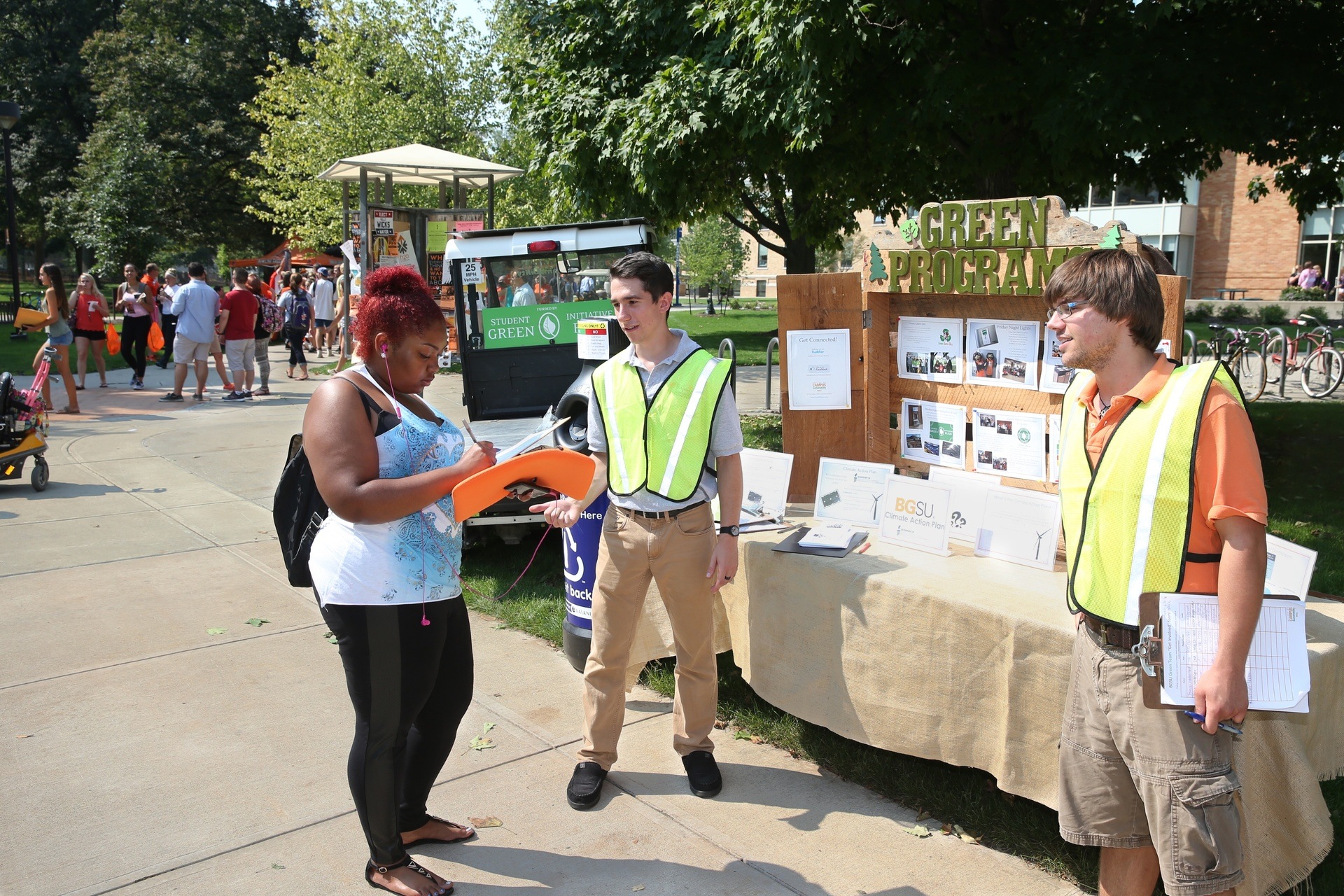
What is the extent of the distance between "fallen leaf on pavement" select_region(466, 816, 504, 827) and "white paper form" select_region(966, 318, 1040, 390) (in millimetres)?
2577

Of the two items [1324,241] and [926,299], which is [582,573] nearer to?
[926,299]

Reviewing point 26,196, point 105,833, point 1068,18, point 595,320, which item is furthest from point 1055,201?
point 26,196

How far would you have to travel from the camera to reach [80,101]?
43.0 metres

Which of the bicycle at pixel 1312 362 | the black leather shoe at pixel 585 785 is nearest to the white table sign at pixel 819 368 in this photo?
the black leather shoe at pixel 585 785

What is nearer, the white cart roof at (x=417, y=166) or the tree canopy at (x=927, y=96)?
the tree canopy at (x=927, y=96)

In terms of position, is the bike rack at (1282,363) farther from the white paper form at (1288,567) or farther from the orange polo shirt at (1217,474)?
the orange polo shirt at (1217,474)

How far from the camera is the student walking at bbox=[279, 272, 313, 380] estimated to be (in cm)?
1702

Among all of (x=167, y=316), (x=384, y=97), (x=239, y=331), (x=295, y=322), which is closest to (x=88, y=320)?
(x=239, y=331)

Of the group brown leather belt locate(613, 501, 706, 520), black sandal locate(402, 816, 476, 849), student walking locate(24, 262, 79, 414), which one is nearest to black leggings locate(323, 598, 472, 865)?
black sandal locate(402, 816, 476, 849)

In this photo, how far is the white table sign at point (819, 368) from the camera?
4.56 meters

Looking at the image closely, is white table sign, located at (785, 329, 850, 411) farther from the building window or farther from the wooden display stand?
the building window

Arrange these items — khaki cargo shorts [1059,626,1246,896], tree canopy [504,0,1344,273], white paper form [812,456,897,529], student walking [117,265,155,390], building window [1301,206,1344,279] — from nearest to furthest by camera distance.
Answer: khaki cargo shorts [1059,626,1246,896] < white paper form [812,456,897,529] < tree canopy [504,0,1344,273] < student walking [117,265,155,390] < building window [1301,206,1344,279]

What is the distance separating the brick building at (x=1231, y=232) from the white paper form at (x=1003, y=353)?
34.0m

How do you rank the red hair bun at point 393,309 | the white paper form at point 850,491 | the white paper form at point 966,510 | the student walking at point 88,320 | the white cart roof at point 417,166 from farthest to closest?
the student walking at point 88,320, the white cart roof at point 417,166, the white paper form at point 850,491, the white paper form at point 966,510, the red hair bun at point 393,309
